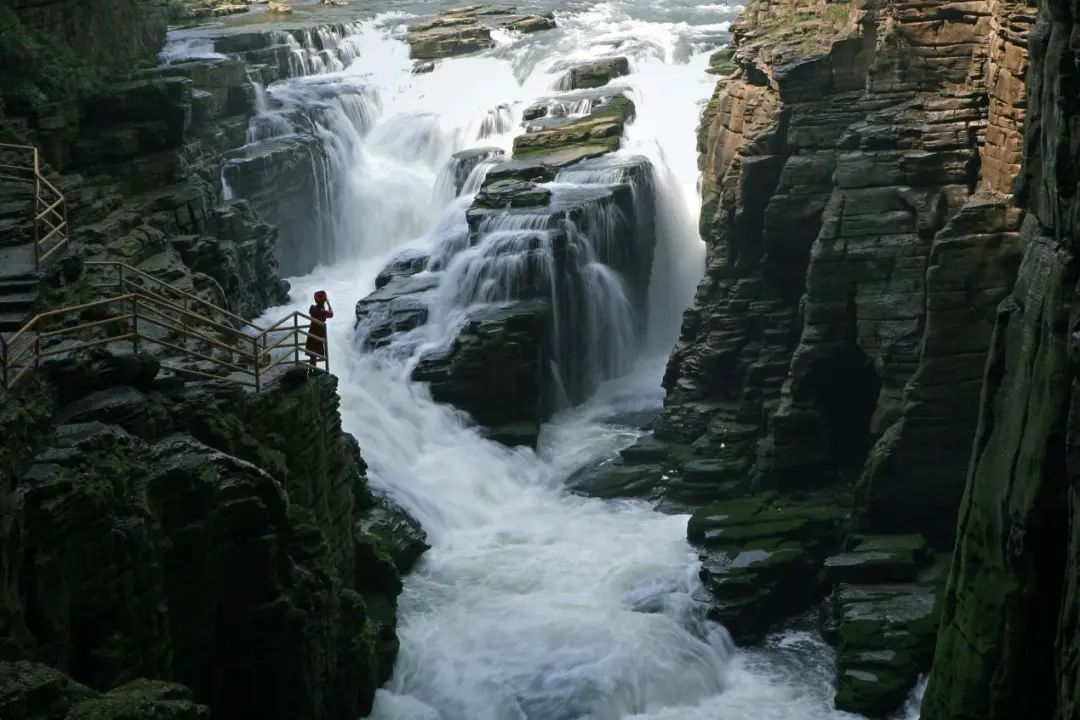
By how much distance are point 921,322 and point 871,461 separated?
284 cm

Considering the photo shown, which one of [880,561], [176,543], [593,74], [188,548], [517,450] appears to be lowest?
[517,450]

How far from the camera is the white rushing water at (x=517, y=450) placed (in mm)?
27312

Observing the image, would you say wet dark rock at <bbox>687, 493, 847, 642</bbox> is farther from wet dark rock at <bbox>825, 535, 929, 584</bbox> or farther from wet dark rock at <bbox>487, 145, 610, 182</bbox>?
wet dark rock at <bbox>487, 145, 610, 182</bbox>

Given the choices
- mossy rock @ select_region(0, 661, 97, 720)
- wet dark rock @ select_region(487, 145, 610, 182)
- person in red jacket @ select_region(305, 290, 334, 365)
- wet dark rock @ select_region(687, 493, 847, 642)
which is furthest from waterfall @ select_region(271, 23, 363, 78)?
mossy rock @ select_region(0, 661, 97, 720)

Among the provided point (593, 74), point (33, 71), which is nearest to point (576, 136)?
point (593, 74)

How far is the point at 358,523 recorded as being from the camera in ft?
99.8

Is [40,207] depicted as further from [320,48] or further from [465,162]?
[320,48]

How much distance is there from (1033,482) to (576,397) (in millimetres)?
23775

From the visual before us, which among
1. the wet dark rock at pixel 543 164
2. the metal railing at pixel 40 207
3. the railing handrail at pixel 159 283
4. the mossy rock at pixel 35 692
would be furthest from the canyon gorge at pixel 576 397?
the railing handrail at pixel 159 283

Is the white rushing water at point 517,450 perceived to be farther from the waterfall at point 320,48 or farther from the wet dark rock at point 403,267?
the wet dark rock at point 403,267

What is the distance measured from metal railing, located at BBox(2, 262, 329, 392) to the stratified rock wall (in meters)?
11.2

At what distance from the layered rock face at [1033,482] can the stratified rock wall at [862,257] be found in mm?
7334

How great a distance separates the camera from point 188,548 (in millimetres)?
→ 20453

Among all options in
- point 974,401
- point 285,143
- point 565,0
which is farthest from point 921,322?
point 565,0
